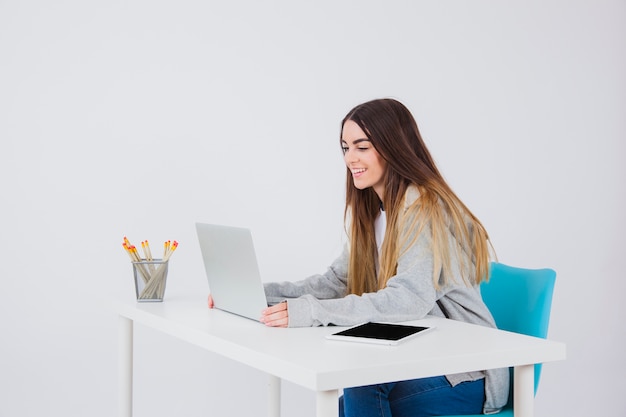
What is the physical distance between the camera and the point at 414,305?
177 cm

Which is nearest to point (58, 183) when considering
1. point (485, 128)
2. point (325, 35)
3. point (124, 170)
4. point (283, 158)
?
point (124, 170)

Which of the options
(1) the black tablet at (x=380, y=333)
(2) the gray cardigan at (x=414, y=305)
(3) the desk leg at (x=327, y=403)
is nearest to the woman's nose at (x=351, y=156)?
(2) the gray cardigan at (x=414, y=305)

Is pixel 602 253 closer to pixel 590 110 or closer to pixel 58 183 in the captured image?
pixel 590 110

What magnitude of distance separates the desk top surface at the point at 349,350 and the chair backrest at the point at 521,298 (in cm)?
31

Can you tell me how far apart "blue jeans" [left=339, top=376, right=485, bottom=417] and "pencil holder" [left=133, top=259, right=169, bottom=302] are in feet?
1.90

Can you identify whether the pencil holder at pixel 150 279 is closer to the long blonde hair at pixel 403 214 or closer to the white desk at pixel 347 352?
the white desk at pixel 347 352

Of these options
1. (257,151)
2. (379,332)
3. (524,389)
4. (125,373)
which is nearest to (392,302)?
(379,332)

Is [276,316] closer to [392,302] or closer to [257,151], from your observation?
[392,302]

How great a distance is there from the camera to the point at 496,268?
2172 millimetres

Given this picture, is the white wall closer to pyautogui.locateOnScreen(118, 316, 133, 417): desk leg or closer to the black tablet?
pyautogui.locateOnScreen(118, 316, 133, 417): desk leg

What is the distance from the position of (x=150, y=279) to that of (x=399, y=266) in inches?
25.3

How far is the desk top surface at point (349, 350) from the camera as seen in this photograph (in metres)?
1.28

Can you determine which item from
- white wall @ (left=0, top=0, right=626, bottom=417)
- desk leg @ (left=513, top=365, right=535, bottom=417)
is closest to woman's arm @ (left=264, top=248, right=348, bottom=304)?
white wall @ (left=0, top=0, right=626, bottom=417)

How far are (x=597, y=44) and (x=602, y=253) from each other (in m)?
1.02
